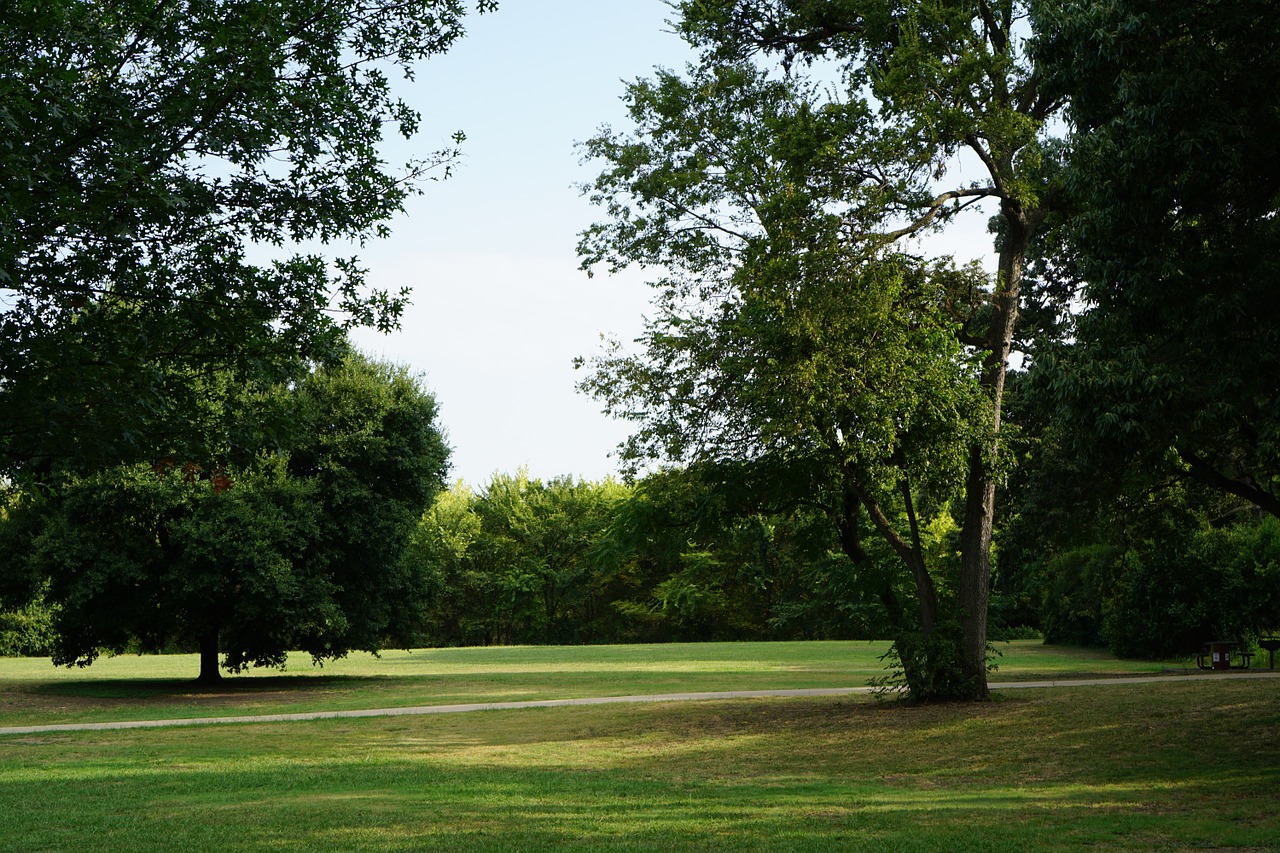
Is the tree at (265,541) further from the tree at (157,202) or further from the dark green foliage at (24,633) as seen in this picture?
the dark green foliage at (24,633)

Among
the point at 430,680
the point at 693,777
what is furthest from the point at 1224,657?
the point at 430,680

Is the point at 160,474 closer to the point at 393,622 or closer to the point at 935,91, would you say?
the point at 393,622

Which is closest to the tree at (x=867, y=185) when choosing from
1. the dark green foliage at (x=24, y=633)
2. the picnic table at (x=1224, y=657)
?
the picnic table at (x=1224, y=657)

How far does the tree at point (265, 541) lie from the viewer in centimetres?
2567

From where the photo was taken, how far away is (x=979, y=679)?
19.9 m

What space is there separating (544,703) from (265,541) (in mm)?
7729

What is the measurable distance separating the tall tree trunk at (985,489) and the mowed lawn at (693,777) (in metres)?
1.06

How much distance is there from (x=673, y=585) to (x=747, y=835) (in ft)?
198

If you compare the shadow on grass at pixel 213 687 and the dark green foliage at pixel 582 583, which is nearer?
the shadow on grass at pixel 213 687

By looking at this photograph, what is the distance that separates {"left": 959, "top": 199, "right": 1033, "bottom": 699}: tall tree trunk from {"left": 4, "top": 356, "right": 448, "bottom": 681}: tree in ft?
47.5

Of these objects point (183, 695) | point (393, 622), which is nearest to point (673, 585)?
point (393, 622)

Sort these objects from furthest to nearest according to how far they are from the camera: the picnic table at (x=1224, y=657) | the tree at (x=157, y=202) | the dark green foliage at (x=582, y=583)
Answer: the dark green foliage at (x=582, y=583)
the picnic table at (x=1224, y=657)
the tree at (x=157, y=202)

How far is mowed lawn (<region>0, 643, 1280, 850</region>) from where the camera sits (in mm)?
9531

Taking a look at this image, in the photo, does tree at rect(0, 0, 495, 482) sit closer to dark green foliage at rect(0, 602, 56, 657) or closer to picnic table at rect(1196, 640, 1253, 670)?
picnic table at rect(1196, 640, 1253, 670)
